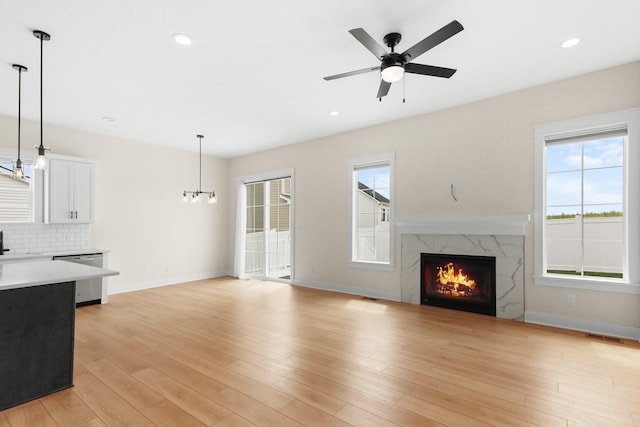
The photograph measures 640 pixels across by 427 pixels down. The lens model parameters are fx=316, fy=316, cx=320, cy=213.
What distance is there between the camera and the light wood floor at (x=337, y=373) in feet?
6.95

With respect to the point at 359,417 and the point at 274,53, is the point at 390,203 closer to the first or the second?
the point at 274,53

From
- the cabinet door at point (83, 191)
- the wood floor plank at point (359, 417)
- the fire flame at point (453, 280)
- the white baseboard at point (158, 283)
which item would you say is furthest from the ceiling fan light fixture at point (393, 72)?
the white baseboard at point (158, 283)

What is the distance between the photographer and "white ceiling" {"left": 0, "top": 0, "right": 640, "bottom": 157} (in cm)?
255

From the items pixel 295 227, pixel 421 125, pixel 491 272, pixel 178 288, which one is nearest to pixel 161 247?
pixel 178 288

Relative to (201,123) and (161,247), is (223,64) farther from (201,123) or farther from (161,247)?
(161,247)

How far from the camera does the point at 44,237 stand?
5.18m

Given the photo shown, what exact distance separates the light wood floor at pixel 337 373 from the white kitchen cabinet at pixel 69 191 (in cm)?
181

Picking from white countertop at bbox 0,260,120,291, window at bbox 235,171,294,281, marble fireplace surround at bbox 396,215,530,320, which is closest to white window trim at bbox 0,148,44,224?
white countertop at bbox 0,260,120,291

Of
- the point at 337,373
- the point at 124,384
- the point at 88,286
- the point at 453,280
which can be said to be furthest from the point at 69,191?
the point at 453,280

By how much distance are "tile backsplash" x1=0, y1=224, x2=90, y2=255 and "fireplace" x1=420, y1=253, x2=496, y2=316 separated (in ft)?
19.1

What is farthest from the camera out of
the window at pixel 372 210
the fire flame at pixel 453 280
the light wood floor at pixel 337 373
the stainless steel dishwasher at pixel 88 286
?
the window at pixel 372 210

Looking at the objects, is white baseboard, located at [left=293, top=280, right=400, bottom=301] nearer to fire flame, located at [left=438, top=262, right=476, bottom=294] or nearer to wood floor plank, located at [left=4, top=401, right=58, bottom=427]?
fire flame, located at [left=438, top=262, right=476, bottom=294]

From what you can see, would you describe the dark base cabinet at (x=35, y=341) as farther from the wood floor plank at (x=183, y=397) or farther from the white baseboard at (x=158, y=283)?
the white baseboard at (x=158, y=283)

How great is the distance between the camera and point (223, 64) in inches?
134
